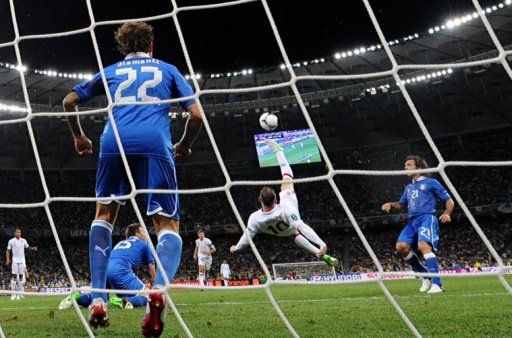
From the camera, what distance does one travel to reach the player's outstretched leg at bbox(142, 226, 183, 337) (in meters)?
2.09

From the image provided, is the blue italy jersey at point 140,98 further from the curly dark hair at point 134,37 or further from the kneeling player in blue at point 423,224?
the kneeling player in blue at point 423,224

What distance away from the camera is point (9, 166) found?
24125 mm

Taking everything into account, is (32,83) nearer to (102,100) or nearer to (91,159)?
(102,100)

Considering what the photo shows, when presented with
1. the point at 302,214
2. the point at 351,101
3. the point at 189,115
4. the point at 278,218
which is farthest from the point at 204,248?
the point at 302,214

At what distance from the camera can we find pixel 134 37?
2824 mm

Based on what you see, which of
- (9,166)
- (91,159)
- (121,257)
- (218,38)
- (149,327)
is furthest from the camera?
(91,159)

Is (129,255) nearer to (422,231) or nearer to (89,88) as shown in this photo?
(89,88)

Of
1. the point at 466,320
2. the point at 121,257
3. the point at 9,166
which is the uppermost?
the point at 9,166

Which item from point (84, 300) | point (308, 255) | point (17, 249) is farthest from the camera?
point (308, 255)

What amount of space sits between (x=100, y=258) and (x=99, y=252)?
0.03 m

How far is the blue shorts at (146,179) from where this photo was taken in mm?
2510

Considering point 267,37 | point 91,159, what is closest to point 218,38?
point 267,37

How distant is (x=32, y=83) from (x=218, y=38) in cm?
739

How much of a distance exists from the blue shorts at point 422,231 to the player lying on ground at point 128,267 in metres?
2.90
